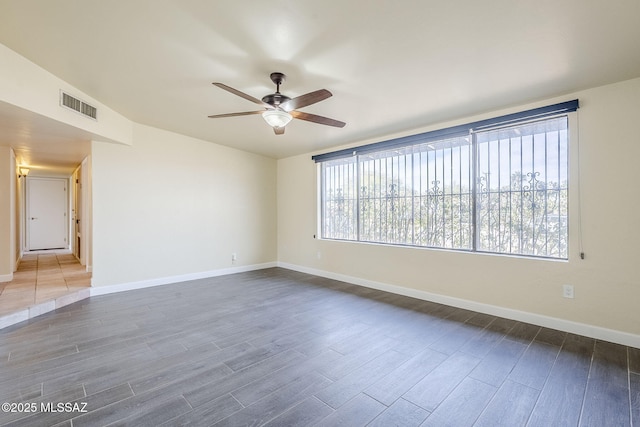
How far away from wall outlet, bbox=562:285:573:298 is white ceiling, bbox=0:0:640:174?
198 cm

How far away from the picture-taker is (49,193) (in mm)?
7637

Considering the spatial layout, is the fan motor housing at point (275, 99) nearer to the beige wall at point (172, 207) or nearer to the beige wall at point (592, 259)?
the beige wall at point (592, 259)

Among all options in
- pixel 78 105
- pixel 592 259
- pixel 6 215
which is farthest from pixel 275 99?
pixel 6 215

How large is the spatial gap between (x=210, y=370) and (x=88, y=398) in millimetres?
724

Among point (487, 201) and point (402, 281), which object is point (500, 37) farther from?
point (402, 281)

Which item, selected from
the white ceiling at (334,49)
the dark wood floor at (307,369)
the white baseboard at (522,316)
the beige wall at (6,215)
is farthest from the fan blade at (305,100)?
the beige wall at (6,215)

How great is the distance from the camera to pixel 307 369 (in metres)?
2.14

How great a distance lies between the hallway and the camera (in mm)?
3059

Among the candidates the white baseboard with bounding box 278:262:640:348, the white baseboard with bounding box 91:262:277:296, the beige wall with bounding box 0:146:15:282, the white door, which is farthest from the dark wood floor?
the white door

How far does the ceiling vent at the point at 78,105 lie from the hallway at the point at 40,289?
7.38 ft

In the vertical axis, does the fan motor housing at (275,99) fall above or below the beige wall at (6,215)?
above

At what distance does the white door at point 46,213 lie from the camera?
24.3ft

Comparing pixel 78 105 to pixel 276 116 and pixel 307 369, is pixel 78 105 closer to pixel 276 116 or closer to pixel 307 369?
pixel 276 116

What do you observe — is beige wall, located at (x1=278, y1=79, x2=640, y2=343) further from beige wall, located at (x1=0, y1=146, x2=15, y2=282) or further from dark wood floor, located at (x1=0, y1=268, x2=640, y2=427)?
beige wall, located at (x1=0, y1=146, x2=15, y2=282)
